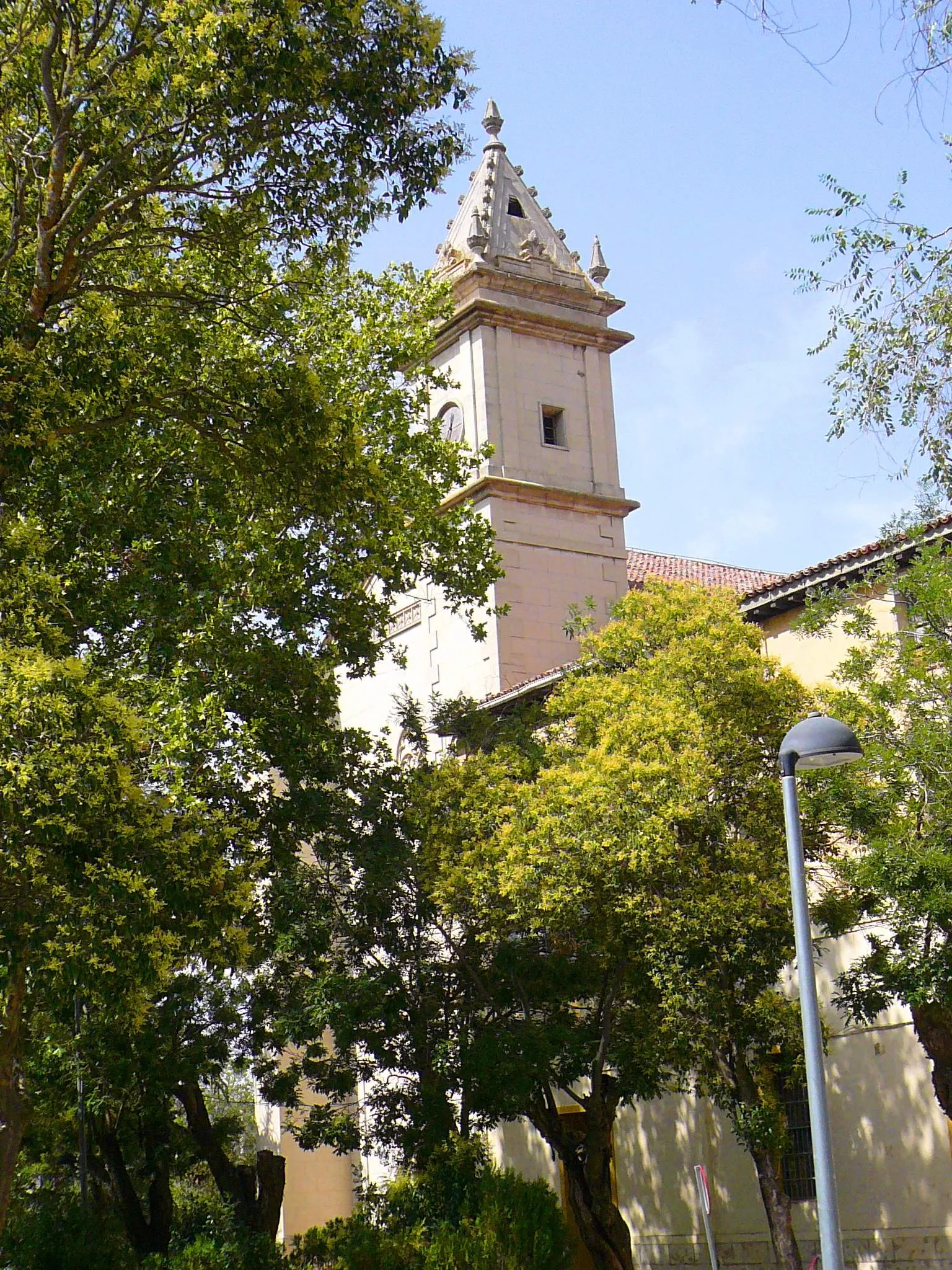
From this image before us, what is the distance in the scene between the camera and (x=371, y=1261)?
55.7ft

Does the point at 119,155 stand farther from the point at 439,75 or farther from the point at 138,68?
the point at 439,75

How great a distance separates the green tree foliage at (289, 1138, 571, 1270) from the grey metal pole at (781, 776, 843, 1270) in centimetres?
640

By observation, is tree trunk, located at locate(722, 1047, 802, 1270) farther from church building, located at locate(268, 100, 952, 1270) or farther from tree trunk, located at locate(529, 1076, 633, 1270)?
church building, located at locate(268, 100, 952, 1270)

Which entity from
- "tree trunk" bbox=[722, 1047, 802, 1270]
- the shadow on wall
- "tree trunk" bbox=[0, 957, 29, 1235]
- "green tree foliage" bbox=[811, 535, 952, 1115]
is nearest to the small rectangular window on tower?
the shadow on wall

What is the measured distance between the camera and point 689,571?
36.9 metres

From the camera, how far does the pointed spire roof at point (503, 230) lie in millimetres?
34688

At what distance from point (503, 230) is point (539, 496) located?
22.5ft

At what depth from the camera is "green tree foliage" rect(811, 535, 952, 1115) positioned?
14820 mm

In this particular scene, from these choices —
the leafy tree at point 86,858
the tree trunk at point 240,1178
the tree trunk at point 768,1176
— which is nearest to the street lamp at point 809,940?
the leafy tree at point 86,858

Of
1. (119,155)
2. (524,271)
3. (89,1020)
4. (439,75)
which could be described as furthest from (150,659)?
(524,271)

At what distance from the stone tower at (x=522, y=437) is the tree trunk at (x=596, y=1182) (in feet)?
42.0

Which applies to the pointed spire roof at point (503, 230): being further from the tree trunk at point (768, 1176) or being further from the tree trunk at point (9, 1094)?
the tree trunk at point (9, 1094)

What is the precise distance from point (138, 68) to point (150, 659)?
5.39 meters

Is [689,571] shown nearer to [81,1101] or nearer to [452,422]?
[452,422]
